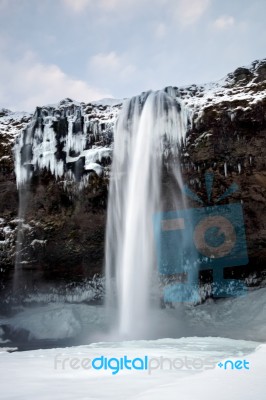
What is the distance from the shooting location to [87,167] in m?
13.5

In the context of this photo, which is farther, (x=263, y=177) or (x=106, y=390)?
(x=263, y=177)

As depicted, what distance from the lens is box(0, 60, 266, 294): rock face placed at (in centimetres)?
1259

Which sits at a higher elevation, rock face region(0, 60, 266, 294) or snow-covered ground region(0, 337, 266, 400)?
rock face region(0, 60, 266, 294)

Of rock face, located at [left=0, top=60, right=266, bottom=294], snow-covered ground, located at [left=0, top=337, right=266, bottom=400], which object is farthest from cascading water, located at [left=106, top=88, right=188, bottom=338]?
snow-covered ground, located at [left=0, top=337, right=266, bottom=400]

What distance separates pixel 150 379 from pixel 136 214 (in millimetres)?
9637

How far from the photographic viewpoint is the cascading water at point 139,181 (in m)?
12.8

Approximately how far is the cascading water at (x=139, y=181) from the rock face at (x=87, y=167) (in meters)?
0.51

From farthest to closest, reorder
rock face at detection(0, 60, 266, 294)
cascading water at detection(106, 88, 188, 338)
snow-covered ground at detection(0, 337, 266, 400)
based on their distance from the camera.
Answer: cascading water at detection(106, 88, 188, 338) < rock face at detection(0, 60, 266, 294) < snow-covered ground at detection(0, 337, 266, 400)

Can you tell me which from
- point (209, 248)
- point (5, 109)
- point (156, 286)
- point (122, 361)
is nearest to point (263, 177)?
point (209, 248)

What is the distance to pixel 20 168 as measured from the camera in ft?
46.0

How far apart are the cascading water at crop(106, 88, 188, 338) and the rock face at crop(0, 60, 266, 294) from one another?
511mm

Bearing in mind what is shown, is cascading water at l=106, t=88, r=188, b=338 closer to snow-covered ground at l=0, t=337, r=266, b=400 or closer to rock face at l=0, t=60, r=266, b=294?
rock face at l=0, t=60, r=266, b=294

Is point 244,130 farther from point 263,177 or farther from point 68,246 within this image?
point 68,246

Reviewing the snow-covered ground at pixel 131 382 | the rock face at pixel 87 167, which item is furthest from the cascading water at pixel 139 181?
the snow-covered ground at pixel 131 382
